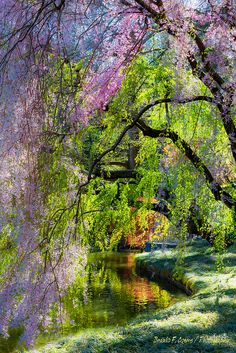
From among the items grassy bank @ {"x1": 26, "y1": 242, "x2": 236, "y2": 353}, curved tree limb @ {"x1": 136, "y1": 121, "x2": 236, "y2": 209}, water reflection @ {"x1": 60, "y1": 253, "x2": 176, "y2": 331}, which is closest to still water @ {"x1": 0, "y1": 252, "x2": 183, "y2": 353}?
water reflection @ {"x1": 60, "y1": 253, "x2": 176, "y2": 331}

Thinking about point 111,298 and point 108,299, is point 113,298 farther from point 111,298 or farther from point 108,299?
point 108,299

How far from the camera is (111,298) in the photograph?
11.6m

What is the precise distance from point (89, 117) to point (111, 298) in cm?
701

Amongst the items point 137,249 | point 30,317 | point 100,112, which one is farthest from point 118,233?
point 137,249

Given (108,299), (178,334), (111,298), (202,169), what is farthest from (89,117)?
(111,298)

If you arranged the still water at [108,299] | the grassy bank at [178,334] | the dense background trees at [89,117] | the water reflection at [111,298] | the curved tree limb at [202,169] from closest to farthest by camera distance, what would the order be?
the dense background trees at [89,117] → the grassy bank at [178,334] → the curved tree limb at [202,169] → the still water at [108,299] → the water reflection at [111,298]

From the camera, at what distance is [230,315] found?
629 centimetres

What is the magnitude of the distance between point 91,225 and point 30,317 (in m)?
3.58

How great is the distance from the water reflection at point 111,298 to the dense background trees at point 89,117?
167 centimetres

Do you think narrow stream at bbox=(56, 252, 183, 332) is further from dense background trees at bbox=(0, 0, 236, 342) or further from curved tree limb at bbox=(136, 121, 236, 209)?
curved tree limb at bbox=(136, 121, 236, 209)

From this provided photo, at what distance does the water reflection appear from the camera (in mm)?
9064

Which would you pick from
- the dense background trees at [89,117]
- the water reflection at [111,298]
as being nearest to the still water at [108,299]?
the water reflection at [111,298]

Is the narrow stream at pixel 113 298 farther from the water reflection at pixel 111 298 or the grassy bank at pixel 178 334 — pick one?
the grassy bank at pixel 178 334

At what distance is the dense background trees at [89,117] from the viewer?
11.1 ft
